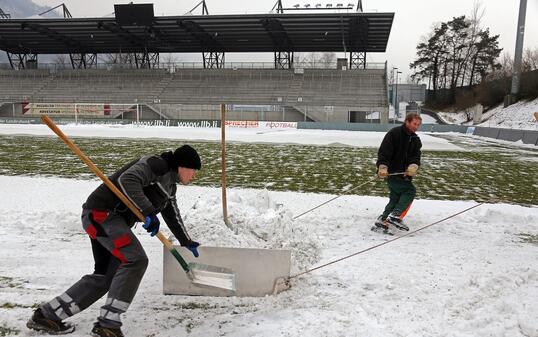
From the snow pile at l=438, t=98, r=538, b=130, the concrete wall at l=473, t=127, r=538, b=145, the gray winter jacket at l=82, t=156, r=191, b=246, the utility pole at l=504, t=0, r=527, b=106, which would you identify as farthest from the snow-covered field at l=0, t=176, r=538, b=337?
the utility pole at l=504, t=0, r=527, b=106

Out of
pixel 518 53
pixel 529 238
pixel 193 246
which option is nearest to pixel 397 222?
pixel 529 238

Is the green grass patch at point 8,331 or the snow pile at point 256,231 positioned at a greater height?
the snow pile at point 256,231

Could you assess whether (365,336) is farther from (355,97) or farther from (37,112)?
(37,112)

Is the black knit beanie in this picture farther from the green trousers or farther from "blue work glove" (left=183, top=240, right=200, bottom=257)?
the green trousers

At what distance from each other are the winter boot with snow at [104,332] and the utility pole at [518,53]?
43163mm

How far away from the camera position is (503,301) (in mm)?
3521

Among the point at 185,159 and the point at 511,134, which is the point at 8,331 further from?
the point at 511,134

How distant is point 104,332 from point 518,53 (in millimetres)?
44071

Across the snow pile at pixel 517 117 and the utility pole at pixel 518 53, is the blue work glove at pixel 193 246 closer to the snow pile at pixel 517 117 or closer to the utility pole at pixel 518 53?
the snow pile at pixel 517 117

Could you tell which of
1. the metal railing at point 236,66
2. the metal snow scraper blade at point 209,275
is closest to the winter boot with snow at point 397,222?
the metal snow scraper blade at point 209,275

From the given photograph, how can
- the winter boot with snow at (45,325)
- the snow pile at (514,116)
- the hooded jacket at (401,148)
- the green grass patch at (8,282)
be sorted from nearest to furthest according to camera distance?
the winter boot with snow at (45,325), the green grass patch at (8,282), the hooded jacket at (401,148), the snow pile at (514,116)

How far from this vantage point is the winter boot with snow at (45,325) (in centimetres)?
312

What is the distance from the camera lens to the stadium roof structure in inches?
1547

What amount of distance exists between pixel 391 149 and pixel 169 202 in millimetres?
3697
